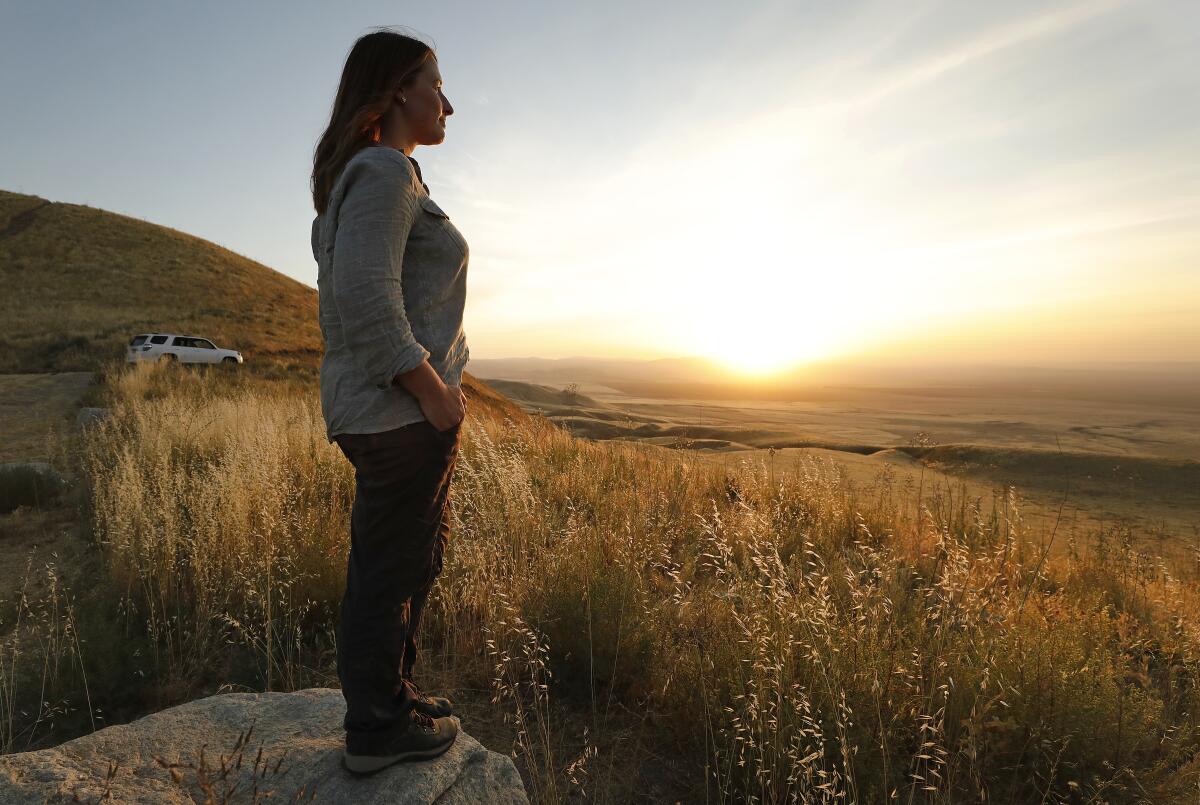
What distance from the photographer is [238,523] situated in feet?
12.6

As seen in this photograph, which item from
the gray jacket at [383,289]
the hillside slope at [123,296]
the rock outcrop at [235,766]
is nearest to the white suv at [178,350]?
the hillside slope at [123,296]

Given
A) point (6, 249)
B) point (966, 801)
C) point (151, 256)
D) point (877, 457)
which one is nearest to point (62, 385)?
point (966, 801)

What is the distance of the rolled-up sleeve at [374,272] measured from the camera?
149 cm

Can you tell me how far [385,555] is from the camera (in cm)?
167

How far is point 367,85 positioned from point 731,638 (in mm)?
2622

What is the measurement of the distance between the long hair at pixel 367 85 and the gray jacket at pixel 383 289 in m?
0.16

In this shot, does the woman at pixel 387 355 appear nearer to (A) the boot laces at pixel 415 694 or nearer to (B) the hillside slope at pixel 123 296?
(A) the boot laces at pixel 415 694

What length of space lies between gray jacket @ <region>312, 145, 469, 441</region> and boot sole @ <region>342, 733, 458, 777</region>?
3.15ft

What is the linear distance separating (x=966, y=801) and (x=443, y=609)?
2619mm

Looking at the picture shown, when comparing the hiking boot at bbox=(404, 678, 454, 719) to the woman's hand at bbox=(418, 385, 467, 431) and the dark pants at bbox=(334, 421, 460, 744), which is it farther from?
the woman's hand at bbox=(418, 385, 467, 431)

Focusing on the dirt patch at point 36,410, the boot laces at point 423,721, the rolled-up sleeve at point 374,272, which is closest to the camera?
the rolled-up sleeve at point 374,272

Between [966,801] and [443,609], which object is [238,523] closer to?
[443,609]

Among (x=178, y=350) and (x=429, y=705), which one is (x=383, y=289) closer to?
(x=429, y=705)

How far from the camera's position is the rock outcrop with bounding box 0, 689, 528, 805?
152 cm
